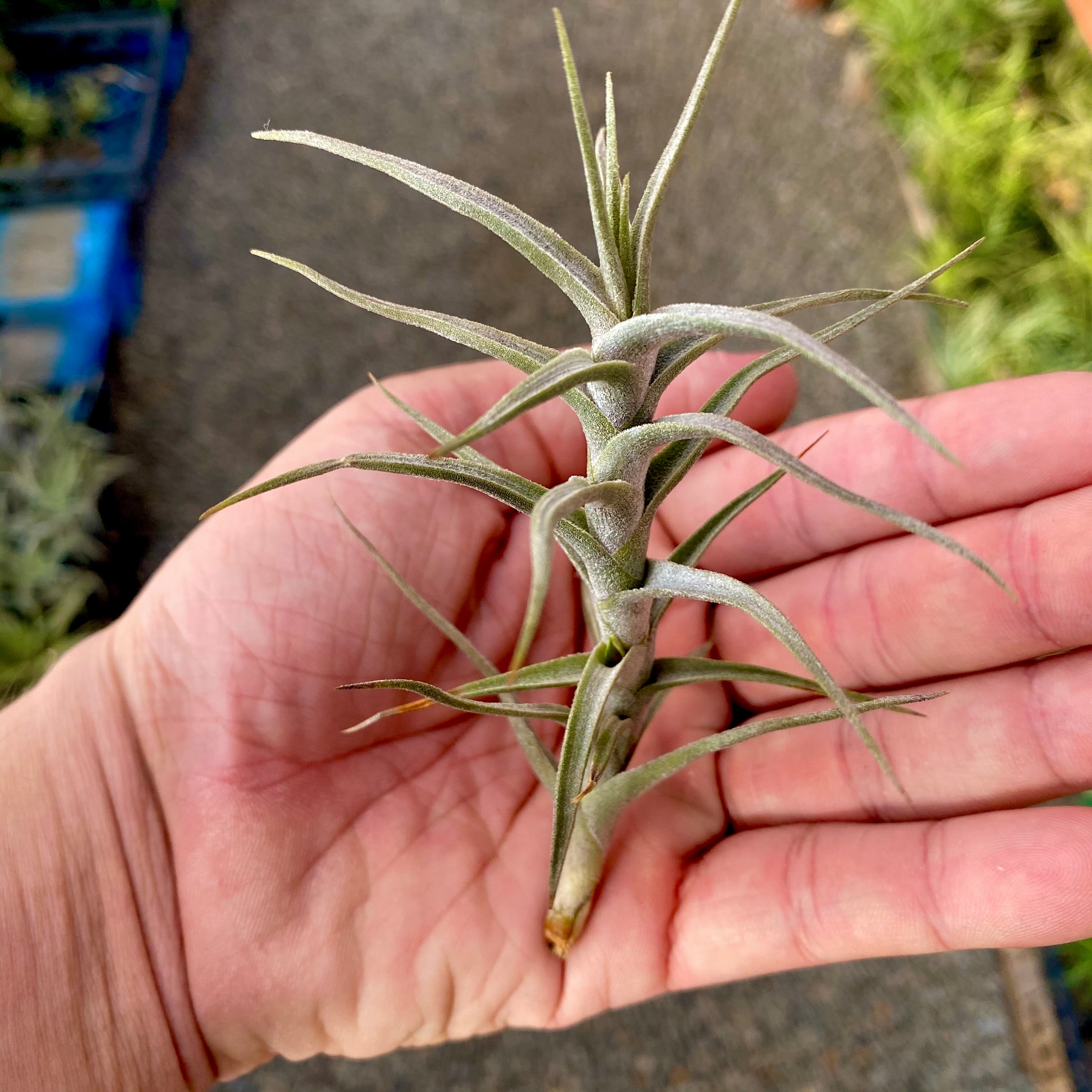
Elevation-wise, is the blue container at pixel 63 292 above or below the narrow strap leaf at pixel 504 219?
above

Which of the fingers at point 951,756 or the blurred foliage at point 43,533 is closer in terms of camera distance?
the fingers at point 951,756

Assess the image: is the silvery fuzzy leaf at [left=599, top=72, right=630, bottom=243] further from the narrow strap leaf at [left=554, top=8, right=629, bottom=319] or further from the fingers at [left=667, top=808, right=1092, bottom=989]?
the fingers at [left=667, top=808, right=1092, bottom=989]

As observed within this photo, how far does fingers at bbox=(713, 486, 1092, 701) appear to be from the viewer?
1.08m

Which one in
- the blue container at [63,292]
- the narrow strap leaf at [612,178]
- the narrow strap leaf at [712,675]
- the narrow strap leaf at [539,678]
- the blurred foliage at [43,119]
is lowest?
the narrow strap leaf at [712,675]

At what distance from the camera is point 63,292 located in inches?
93.4

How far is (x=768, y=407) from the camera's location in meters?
1.38

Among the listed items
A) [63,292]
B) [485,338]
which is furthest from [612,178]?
[63,292]

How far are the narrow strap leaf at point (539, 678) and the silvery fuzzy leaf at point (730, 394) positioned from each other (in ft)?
0.62

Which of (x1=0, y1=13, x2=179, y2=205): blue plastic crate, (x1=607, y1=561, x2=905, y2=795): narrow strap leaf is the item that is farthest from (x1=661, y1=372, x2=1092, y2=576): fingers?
(x1=0, y1=13, x2=179, y2=205): blue plastic crate

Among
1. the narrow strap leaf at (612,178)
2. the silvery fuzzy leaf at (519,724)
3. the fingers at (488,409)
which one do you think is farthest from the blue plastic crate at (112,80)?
the narrow strap leaf at (612,178)

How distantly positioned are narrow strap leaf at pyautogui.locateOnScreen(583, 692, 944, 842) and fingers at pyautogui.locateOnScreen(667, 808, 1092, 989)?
0.17 meters

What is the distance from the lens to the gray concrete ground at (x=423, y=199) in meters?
2.36

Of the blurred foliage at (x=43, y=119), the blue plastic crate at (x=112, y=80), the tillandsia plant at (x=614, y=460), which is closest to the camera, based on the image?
the tillandsia plant at (x=614, y=460)

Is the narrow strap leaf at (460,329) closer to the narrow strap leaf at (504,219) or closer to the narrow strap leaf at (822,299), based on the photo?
the narrow strap leaf at (504,219)
